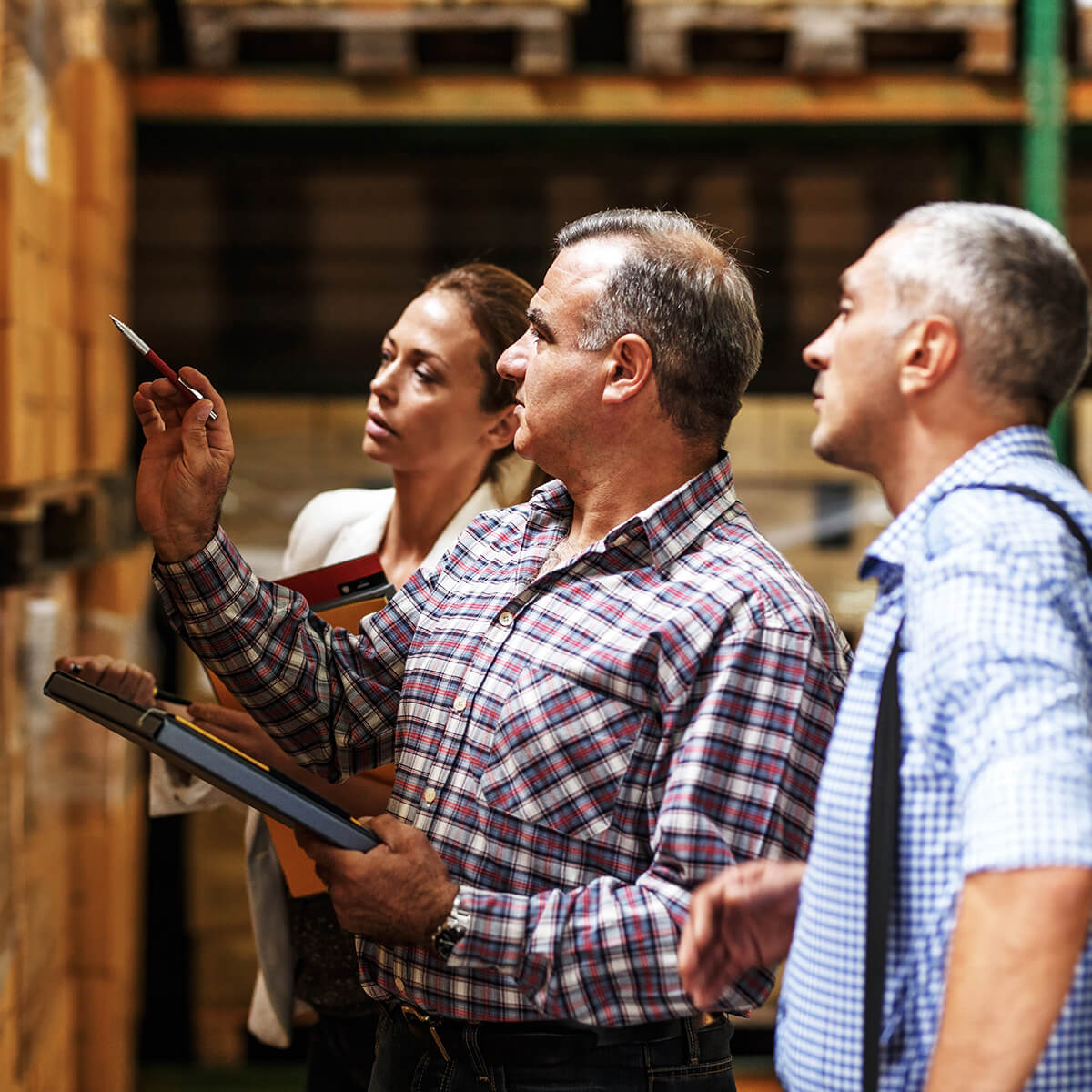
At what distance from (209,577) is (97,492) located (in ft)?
6.10

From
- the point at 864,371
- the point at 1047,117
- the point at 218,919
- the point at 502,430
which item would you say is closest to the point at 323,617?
the point at 502,430

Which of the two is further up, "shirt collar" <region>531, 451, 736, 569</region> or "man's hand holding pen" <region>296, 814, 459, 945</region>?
"shirt collar" <region>531, 451, 736, 569</region>

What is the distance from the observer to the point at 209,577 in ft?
6.49

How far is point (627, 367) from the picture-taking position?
6.32 ft

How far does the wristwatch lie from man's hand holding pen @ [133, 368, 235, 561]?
0.62 m

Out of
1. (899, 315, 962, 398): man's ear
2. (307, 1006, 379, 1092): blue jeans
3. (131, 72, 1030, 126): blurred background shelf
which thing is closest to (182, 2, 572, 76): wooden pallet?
(131, 72, 1030, 126): blurred background shelf

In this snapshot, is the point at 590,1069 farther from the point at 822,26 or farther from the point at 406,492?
the point at 822,26

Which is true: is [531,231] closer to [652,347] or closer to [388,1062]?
[652,347]

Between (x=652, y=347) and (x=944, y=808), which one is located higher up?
(x=652, y=347)

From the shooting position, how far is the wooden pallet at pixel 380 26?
Answer: 13.4 feet

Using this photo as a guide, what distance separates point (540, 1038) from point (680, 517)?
0.69 metres

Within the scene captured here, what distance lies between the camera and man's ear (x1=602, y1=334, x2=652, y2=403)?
1.92 meters

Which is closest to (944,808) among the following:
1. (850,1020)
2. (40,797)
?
(850,1020)

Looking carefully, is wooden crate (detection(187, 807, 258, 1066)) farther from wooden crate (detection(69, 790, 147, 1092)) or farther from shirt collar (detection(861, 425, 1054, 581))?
shirt collar (detection(861, 425, 1054, 581))
